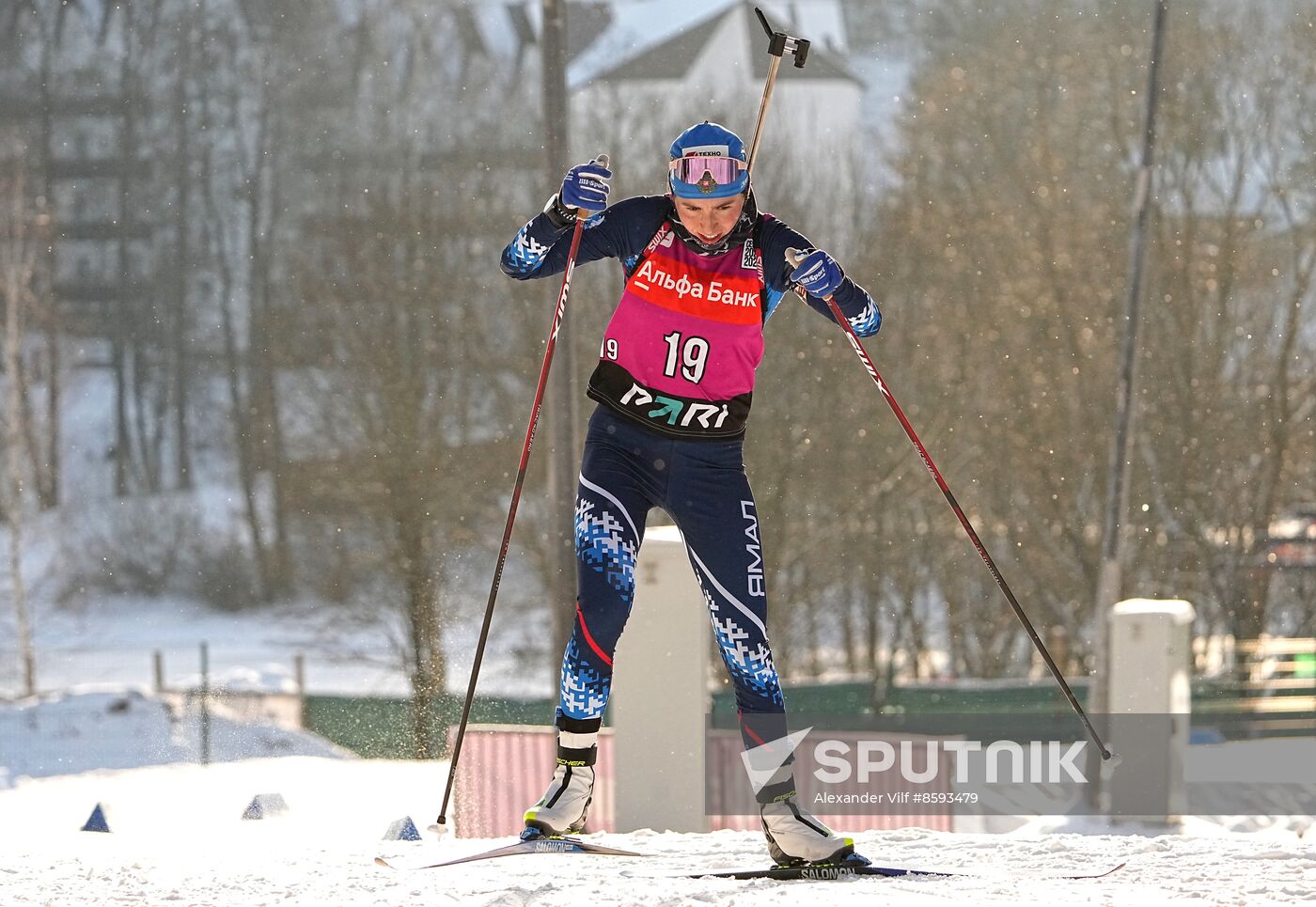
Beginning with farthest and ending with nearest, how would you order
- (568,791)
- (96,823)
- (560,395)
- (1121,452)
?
(1121,452)
(560,395)
(96,823)
(568,791)

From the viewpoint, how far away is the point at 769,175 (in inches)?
589

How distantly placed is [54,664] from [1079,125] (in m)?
13.1

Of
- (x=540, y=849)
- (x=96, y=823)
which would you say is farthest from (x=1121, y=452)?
(x=540, y=849)

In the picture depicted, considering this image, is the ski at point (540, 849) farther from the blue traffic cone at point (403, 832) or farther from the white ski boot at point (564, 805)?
the blue traffic cone at point (403, 832)

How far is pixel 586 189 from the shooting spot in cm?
325

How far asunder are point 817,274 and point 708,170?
0.36 meters

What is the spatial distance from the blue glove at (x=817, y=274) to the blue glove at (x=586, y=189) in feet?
1.64

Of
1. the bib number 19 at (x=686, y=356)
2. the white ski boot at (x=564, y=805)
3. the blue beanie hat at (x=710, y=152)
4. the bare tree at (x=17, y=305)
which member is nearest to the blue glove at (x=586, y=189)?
the blue beanie hat at (x=710, y=152)

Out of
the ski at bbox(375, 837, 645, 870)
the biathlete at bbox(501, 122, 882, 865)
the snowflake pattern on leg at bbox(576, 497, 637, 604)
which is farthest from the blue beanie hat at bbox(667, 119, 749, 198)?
the ski at bbox(375, 837, 645, 870)

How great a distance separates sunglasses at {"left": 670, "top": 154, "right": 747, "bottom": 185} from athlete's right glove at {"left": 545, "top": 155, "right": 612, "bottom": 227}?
174 millimetres

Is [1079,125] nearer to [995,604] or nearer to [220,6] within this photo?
[995,604]

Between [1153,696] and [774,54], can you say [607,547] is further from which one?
[1153,696]

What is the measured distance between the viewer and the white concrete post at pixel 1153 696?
6.46 m

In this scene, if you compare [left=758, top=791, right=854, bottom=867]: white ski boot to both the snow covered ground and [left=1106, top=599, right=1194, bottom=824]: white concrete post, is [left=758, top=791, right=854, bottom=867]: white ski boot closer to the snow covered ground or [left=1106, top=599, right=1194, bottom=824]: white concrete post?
the snow covered ground
